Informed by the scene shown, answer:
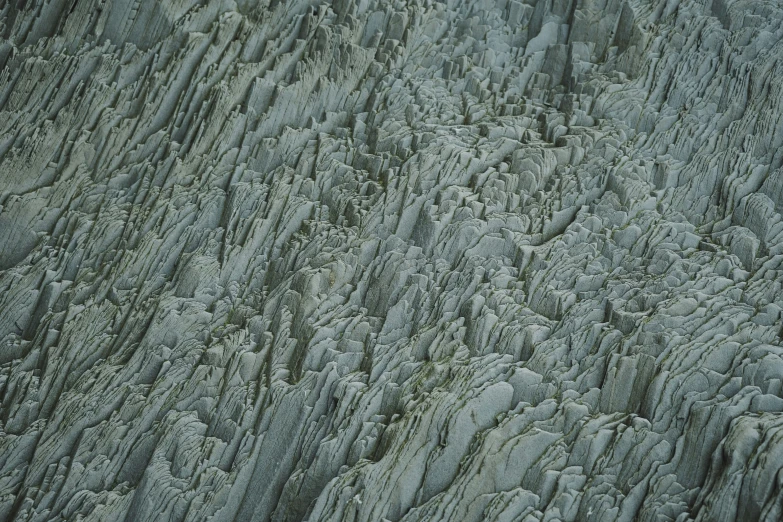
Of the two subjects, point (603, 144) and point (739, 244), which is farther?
point (603, 144)

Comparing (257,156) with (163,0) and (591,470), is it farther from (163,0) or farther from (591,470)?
(591,470)

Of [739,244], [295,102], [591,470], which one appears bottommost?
[591,470]

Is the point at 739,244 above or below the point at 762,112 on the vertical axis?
below

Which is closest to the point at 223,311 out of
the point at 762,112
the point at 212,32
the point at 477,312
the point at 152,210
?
the point at 152,210

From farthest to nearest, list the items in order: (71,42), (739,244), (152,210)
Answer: (71,42) → (152,210) → (739,244)

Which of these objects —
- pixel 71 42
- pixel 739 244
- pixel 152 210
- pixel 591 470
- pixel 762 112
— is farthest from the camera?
pixel 71 42

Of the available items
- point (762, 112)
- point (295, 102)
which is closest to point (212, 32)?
point (295, 102)
